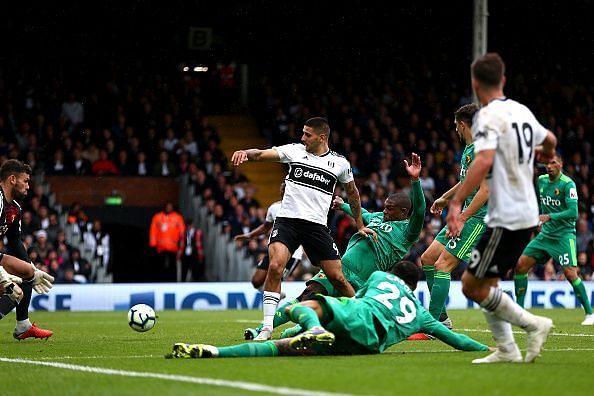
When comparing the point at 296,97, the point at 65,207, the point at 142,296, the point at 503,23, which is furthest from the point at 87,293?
the point at 503,23

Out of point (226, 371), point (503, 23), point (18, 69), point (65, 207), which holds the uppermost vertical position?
point (503, 23)

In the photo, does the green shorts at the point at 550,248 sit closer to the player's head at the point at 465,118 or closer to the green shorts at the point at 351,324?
the player's head at the point at 465,118

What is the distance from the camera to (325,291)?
→ 11727mm

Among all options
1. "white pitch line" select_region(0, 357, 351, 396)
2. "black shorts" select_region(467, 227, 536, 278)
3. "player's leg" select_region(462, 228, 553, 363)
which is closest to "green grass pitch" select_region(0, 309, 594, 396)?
"white pitch line" select_region(0, 357, 351, 396)

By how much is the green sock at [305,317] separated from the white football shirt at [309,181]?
3.37 meters

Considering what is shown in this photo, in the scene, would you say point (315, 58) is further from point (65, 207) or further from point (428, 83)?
point (65, 207)

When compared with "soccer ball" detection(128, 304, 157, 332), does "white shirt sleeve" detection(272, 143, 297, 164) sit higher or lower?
higher

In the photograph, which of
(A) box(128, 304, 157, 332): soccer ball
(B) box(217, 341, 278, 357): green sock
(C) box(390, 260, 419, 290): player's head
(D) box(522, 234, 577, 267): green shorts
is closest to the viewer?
(B) box(217, 341, 278, 357): green sock

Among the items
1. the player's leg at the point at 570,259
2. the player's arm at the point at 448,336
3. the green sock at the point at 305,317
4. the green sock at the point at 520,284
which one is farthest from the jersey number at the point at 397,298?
the green sock at the point at 520,284

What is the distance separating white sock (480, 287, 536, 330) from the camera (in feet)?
26.9

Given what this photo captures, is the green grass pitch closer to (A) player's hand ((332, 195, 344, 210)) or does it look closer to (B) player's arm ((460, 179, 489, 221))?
(B) player's arm ((460, 179, 489, 221))

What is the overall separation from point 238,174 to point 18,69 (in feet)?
22.3

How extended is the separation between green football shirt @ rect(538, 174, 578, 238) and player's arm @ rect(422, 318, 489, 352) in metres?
6.35

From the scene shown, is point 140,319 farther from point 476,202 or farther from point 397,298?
point 397,298
